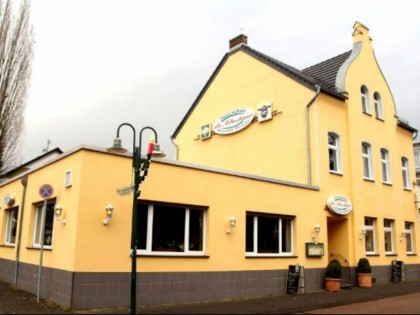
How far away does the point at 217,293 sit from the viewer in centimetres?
1238

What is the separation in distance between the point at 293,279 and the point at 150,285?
5092 mm

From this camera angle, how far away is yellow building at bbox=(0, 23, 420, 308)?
10.8m

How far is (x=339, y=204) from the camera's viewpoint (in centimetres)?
1652

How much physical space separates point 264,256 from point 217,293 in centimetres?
Answer: 219

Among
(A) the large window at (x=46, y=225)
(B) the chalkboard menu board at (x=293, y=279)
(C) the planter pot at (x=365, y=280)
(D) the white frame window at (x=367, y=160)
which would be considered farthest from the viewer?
(D) the white frame window at (x=367, y=160)

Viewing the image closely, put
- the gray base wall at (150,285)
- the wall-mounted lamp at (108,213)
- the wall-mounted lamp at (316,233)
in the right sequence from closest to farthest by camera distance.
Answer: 1. the gray base wall at (150,285)
2. the wall-mounted lamp at (108,213)
3. the wall-mounted lamp at (316,233)

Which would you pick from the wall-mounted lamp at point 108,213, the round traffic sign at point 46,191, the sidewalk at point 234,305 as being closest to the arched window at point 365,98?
the sidewalk at point 234,305

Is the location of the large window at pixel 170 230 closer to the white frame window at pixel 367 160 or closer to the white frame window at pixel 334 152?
the white frame window at pixel 334 152

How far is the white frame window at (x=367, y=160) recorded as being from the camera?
1922cm

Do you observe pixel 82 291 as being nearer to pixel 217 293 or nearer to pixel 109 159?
pixel 109 159

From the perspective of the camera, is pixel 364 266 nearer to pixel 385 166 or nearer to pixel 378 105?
pixel 385 166

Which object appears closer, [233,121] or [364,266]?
[364,266]

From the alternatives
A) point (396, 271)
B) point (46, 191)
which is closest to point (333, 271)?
point (396, 271)

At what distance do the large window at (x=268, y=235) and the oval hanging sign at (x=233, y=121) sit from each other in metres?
6.12
